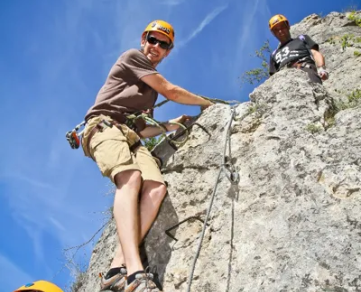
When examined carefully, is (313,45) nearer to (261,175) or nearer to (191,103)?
(191,103)

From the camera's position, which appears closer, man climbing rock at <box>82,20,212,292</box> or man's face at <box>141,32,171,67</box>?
man climbing rock at <box>82,20,212,292</box>

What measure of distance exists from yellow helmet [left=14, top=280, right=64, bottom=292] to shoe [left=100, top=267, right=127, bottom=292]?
898 millimetres

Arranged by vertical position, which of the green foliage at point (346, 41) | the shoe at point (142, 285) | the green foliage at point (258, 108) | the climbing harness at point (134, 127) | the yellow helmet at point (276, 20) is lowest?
the shoe at point (142, 285)

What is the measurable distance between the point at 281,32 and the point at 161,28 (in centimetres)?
271

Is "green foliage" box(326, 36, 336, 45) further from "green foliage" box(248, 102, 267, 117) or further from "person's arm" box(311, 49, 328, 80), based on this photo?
"green foliage" box(248, 102, 267, 117)

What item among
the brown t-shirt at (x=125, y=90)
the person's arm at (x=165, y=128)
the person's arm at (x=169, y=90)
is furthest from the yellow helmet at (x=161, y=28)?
the person's arm at (x=165, y=128)

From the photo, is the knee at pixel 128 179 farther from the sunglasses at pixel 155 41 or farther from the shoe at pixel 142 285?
the sunglasses at pixel 155 41

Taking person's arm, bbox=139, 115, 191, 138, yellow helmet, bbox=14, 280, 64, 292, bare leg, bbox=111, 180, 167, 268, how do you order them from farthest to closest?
person's arm, bbox=139, 115, 191, 138, yellow helmet, bbox=14, 280, 64, 292, bare leg, bbox=111, 180, 167, 268

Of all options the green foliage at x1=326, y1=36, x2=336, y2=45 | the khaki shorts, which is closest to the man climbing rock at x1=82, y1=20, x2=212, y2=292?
the khaki shorts

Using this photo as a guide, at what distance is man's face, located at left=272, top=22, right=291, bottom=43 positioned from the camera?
21.5 ft

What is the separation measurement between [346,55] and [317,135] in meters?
5.17

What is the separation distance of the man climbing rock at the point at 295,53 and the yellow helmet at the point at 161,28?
69.9 inches

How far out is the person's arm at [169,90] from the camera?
4285 mm

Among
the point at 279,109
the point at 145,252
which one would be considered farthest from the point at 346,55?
the point at 145,252
